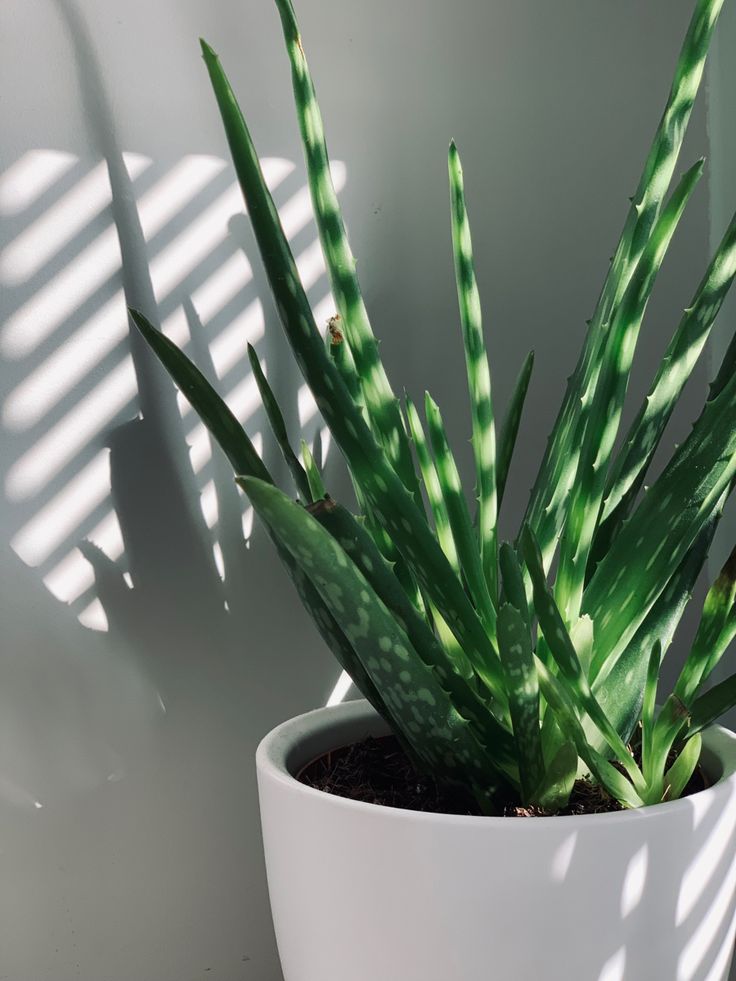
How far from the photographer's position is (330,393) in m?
0.41

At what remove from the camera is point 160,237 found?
1.94ft

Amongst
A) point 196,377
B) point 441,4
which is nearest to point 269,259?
point 196,377

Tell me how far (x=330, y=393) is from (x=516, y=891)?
0.21 m

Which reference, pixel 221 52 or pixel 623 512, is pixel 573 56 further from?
pixel 623 512

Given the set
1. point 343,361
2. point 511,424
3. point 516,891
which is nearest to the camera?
point 516,891

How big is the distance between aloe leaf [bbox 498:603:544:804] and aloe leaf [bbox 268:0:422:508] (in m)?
0.12

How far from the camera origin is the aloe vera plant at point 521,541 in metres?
0.40

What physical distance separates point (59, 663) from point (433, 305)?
0.33 meters

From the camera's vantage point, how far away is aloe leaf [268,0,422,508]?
45 cm

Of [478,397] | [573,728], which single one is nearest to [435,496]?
[478,397]

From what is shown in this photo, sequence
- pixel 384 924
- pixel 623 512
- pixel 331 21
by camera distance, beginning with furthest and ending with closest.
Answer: pixel 331 21, pixel 623 512, pixel 384 924

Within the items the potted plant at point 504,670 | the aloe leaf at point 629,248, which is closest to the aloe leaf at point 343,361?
the potted plant at point 504,670

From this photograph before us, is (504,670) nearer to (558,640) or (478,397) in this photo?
(558,640)

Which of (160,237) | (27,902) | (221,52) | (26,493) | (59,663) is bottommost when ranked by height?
(27,902)
